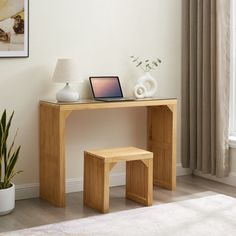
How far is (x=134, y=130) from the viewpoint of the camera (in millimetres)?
5277

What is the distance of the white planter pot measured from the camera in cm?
417

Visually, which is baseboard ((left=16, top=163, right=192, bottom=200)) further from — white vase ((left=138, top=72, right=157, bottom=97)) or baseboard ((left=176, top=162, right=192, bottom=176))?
white vase ((left=138, top=72, right=157, bottom=97))

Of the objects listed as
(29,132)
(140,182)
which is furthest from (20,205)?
(140,182)

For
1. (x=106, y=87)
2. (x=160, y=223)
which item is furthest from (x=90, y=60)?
(x=160, y=223)

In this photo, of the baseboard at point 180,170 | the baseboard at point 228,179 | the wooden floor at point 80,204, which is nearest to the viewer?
the wooden floor at point 80,204

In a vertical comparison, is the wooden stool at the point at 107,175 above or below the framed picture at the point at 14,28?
below

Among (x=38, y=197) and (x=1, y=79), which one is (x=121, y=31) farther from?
(x=38, y=197)

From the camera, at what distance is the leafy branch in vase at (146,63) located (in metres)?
5.19

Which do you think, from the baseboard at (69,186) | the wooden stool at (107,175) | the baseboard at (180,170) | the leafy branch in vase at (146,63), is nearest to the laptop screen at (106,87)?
the leafy branch in vase at (146,63)

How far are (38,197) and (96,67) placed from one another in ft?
4.29

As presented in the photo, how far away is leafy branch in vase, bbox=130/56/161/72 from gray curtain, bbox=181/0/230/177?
336mm

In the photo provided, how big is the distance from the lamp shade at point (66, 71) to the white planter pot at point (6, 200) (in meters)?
0.99

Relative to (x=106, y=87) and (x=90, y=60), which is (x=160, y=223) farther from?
(x=90, y=60)

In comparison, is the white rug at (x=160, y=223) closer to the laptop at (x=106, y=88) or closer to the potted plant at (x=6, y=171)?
the potted plant at (x=6, y=171)
